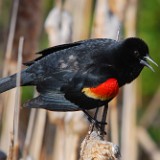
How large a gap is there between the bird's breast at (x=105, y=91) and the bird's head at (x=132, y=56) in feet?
0.29

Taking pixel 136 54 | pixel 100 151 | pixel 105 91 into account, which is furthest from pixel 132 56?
pixel 100 151

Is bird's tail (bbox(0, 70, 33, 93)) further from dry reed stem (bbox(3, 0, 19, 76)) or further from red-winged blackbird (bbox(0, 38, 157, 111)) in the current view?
dry reed stem (bbox(3, 0, 19, 76))

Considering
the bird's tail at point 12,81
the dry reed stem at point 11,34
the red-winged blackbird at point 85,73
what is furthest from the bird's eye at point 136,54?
the dry reed stem at point 11,34

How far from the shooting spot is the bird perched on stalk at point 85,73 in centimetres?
211

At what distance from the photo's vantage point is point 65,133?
2570mm

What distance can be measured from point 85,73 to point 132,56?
0.19 m

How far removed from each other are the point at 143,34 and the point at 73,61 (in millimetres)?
2089

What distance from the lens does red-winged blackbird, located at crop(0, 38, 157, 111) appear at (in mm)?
2111

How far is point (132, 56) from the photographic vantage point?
7.13ft

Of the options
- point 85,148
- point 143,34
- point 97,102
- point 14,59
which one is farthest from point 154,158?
point 85,148

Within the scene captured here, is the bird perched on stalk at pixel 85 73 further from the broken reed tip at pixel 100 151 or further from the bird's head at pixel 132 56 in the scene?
the broken reed tip at pixel 100 151

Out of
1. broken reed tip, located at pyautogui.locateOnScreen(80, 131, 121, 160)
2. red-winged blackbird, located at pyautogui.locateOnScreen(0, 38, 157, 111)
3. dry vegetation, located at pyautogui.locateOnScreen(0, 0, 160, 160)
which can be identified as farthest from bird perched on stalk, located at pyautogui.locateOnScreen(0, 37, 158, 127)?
broken reed tip, located at pyautogui.locateOnScreen(80, 131, 121, 160)

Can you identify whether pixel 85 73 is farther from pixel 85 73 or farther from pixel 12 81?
pixel 12 81

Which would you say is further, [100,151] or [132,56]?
[132,56]
